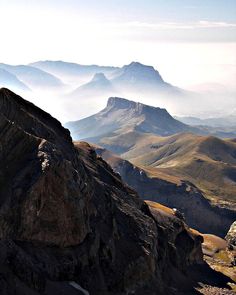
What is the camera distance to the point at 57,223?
335ft

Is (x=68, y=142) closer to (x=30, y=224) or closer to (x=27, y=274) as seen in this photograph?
(x=30, y=224)

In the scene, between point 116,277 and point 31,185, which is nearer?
point 31,185

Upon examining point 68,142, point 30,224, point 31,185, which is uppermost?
point 68,142

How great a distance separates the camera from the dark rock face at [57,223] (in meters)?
94.2

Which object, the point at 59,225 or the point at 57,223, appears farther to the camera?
the point at 59,225

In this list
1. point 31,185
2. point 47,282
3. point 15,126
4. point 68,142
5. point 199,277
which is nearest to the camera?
point 47,282

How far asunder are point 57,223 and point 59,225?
0.78 metres

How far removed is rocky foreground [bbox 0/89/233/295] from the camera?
94125mm

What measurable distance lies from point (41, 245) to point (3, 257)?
15.0m

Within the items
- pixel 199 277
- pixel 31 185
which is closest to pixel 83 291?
pixel 31 185

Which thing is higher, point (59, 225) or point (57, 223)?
point (57, 223)

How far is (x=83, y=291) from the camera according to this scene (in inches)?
3930

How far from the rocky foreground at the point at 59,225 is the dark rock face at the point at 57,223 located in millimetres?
194

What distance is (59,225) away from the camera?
10262cm
